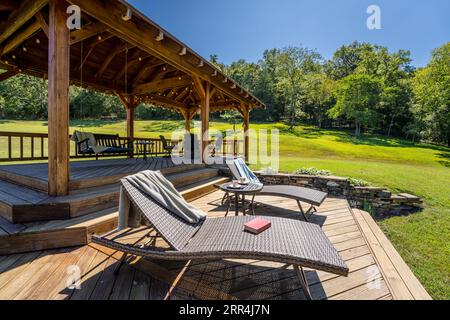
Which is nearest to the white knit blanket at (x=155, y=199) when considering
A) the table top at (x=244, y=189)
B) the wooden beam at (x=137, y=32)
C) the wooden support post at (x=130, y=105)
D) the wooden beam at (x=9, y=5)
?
the table top at (x=244, y=189)

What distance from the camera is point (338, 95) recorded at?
29.9 meters

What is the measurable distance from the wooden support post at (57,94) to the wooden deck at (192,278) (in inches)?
43.1

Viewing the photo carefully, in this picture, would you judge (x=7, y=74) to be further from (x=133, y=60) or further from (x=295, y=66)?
(x=295, y=66)

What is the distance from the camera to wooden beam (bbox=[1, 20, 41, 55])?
376 cm

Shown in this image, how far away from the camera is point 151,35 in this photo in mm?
4199

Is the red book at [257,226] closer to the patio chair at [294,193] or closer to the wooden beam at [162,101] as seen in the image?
the patio chair at [294,193]

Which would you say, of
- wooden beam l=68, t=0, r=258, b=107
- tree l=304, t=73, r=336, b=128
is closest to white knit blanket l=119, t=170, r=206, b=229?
wooden beam l=68, t=0, r=258, b=107

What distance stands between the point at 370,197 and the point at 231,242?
16.4 feet

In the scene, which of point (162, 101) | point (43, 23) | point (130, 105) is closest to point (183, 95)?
point (162, 101)

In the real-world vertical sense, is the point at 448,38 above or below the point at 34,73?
above

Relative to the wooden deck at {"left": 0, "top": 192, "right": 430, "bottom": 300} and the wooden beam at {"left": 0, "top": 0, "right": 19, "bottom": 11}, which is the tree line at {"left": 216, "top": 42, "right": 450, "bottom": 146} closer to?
the wooden deck at {"left": 0, "top": 192, "right": 430, "bottom": 300}

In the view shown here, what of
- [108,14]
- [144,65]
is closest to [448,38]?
[144,65]
